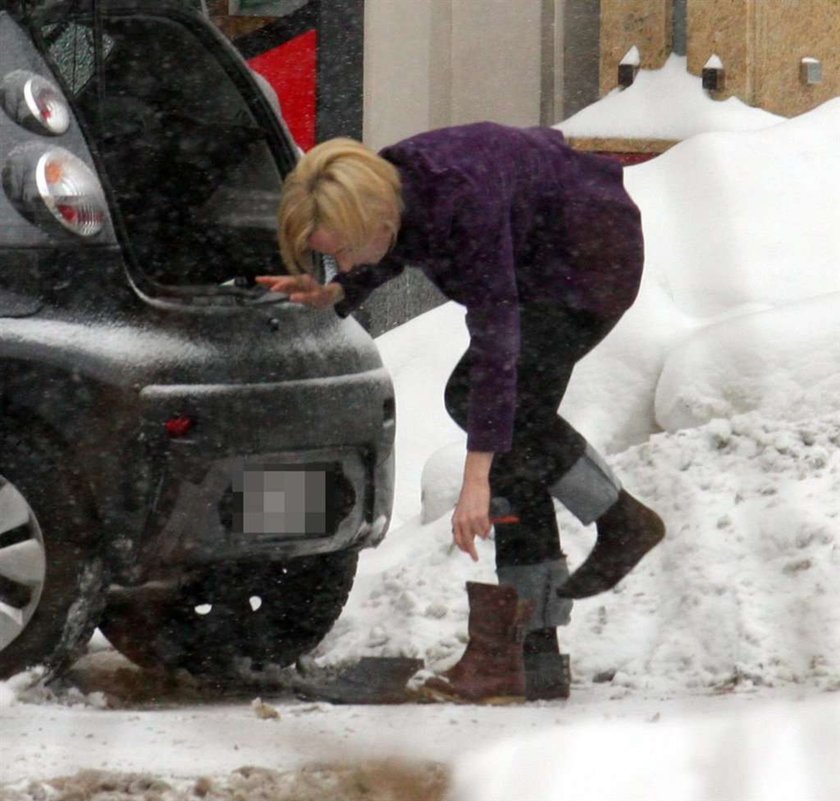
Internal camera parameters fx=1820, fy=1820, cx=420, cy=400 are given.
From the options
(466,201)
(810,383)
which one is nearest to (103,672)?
(466,201)

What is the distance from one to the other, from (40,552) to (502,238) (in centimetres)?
104

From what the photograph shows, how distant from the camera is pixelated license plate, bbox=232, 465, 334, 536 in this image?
3.46 meters

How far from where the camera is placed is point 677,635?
4.10 m

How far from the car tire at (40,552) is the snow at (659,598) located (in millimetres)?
83

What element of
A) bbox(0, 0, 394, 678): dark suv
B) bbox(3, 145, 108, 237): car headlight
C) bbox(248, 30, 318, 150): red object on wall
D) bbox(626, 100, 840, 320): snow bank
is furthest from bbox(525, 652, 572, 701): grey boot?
bbox(248, 30, 318, 150): red object on wall

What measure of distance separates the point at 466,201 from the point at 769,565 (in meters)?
1.41

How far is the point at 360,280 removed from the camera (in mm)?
3674

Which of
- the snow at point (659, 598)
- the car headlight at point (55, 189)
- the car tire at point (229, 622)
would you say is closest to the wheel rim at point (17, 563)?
the snow at point (659, 598)

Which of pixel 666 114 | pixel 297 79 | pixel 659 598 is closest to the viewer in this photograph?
A: pixel 659 598

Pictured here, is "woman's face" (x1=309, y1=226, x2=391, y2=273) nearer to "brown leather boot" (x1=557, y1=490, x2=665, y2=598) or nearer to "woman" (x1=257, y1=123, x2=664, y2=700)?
"woman" (x1=257, y1=123, x2=664, y2=700)

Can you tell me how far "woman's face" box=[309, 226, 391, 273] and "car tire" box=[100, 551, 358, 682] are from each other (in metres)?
0.88

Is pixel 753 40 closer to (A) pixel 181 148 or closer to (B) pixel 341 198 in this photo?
(A) pixel 181 148

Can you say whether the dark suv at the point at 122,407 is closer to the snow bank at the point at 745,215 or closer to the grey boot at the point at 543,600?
the grey boot at the point at 543,600

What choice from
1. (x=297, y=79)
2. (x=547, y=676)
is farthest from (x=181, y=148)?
(x=297, y=79)
